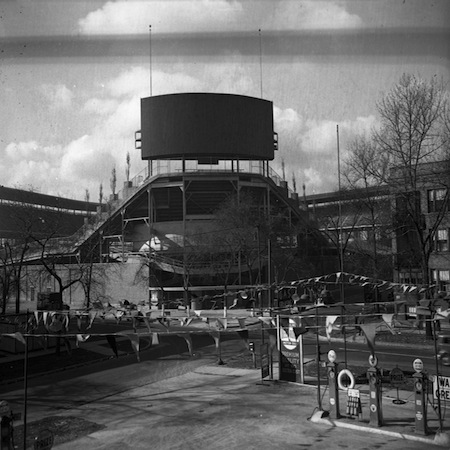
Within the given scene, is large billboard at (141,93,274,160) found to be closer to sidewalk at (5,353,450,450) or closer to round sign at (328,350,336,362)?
sidewalk at (5,353,450,450)

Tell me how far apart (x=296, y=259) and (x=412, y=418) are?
38965 mm

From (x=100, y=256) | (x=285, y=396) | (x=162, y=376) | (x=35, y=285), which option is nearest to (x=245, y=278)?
(x=100, y=256)

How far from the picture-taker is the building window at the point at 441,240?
38.4 meters

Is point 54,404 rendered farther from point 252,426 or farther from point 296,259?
point 296,259

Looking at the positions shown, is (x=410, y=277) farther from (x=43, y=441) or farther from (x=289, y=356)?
(x=43, y=441)

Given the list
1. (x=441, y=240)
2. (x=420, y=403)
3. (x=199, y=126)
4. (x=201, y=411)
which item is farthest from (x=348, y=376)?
(x=199, y=126)

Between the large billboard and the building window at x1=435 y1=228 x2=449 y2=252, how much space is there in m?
24.5

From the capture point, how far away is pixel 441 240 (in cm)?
3878

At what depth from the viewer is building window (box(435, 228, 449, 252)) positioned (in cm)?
3841

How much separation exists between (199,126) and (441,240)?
28.4 m

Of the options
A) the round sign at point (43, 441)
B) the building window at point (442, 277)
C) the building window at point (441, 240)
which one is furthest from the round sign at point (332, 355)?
the building window at point (441, 240)

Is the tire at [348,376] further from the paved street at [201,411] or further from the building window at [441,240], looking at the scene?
the building window at [441,240]

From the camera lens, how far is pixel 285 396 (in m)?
17.8

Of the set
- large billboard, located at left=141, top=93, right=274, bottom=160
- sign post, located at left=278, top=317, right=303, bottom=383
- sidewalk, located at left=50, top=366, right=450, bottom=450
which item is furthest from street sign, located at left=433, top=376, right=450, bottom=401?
large billboard, located at left=141, top=93, right=274, bottom=160
